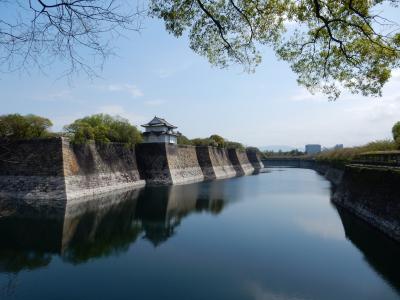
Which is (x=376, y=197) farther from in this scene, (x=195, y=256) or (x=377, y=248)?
(x=195, y=256)

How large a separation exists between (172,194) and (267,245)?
13.1 meters

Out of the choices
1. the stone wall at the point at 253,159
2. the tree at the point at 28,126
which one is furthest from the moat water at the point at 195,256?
the stone wall at the point at 253,159

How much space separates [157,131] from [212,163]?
8.37m

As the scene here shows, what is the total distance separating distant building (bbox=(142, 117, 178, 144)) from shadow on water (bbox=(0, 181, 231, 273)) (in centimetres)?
1753

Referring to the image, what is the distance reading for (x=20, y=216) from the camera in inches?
553

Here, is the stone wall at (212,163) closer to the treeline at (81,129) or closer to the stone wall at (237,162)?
the stone wall at (237,162)

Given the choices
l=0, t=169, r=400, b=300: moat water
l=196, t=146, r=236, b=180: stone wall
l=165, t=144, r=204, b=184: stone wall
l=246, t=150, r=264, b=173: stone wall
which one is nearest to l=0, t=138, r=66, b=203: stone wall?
l=0, t=169, r=400, b=300: moat water

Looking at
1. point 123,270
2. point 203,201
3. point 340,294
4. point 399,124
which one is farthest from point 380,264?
point 399,124

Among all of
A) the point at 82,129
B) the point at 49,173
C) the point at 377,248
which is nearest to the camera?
the point at 377,248

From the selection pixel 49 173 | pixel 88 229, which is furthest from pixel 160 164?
pixel 88 229

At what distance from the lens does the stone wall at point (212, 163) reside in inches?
1576

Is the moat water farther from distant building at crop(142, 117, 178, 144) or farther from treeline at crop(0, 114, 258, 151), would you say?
distant building at crop(142, 117, 178, 144)

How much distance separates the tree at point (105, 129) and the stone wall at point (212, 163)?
1120 cm

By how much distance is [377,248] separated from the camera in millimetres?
10133
